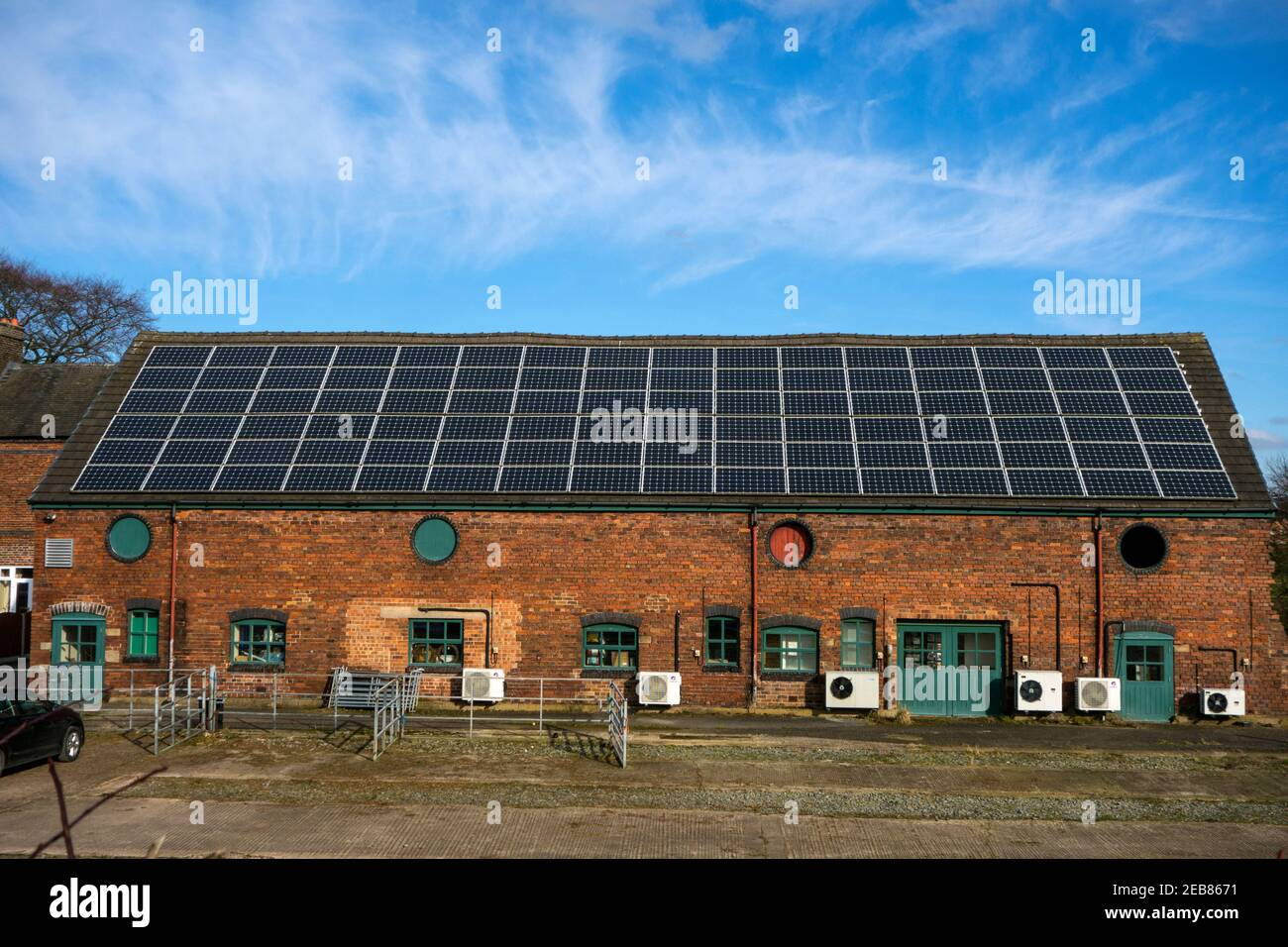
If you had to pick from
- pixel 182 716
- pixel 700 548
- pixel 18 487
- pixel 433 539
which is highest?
pixel 18 487

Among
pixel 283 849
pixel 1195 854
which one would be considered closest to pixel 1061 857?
pixel 1195 854

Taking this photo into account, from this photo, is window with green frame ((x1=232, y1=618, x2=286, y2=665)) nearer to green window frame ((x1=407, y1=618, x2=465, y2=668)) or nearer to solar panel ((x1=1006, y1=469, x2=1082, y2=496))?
green window frame ((x1=407, y1=618, x2=465, y2=668))

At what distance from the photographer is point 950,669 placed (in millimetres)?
22547

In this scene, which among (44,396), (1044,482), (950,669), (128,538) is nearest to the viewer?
(950,669)

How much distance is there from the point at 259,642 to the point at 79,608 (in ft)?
14.0

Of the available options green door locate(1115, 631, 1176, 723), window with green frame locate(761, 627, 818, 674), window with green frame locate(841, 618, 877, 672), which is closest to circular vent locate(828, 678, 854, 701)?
window with green frame locate(841, 618, 877, 672)

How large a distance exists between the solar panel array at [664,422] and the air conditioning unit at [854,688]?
4.18 m

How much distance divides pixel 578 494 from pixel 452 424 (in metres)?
4.33

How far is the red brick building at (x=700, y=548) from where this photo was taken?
73.7 ft

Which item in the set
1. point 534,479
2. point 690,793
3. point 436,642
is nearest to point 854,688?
point 690,793

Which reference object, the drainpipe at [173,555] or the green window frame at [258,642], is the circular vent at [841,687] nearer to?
the green window frame at [258,642]

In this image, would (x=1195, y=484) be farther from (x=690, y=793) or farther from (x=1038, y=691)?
(x=690, y=793)

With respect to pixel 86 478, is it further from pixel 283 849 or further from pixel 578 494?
pixel 283 849

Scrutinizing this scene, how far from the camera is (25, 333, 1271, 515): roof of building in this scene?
75.0 feet
